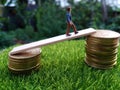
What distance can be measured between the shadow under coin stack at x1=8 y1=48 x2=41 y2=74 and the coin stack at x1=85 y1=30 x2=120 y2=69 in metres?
0.80

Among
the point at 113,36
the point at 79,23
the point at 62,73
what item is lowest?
the point at 79,23

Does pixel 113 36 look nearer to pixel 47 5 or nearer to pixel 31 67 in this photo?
pixel 31 67

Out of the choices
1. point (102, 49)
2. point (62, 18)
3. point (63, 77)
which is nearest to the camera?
point (63, 77)

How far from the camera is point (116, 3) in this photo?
375 inches

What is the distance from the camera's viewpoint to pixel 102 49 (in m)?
3.25

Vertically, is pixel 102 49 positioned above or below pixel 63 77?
above

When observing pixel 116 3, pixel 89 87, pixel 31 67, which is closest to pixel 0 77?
pixel 31 67

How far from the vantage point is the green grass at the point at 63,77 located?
111 inches

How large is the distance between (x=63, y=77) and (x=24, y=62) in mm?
575

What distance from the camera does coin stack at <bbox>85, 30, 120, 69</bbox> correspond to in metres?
3.22

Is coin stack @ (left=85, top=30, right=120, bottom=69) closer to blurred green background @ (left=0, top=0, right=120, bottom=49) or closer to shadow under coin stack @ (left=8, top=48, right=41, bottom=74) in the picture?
shadow under coin stack @ (left=8, top=48, right=41, bottom=74)

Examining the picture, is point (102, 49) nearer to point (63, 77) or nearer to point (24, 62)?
point (63, 77)

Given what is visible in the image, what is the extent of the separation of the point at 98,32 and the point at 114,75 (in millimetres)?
717

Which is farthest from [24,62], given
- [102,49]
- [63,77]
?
[102,49]
